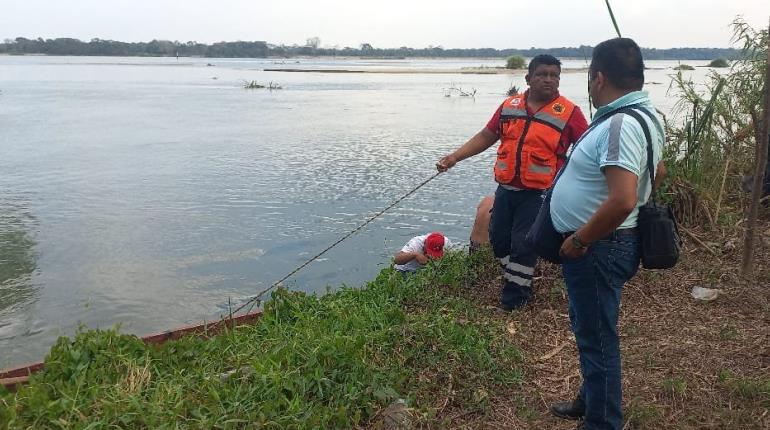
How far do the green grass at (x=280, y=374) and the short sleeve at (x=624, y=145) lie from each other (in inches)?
64.6

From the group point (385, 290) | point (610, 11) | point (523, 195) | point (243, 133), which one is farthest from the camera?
point (243, 133)

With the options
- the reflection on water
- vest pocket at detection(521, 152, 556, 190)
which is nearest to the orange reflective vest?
vest pocket at detection(521, 152, 556, 190)

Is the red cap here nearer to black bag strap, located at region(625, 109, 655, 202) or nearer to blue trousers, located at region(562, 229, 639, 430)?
blue trousers, located at region(562, 229, 639, 430)

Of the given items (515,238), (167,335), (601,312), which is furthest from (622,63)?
(167,335)

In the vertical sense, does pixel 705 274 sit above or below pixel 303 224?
above

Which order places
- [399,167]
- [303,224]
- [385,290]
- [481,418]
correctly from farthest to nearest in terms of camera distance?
[399,167] → [303,224] → [385,290] → [481,418]

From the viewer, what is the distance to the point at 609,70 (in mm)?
2668

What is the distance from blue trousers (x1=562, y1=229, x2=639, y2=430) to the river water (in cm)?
399

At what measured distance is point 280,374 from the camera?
3.53m

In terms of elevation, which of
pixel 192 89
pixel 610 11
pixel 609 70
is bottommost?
pixel 192 89

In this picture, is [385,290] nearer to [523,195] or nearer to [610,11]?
[523,195]

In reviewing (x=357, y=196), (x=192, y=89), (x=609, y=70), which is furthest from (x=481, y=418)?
(x=192, y=89)

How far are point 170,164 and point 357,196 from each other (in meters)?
4.95

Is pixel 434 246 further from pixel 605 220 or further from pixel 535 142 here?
pixel 605 220
